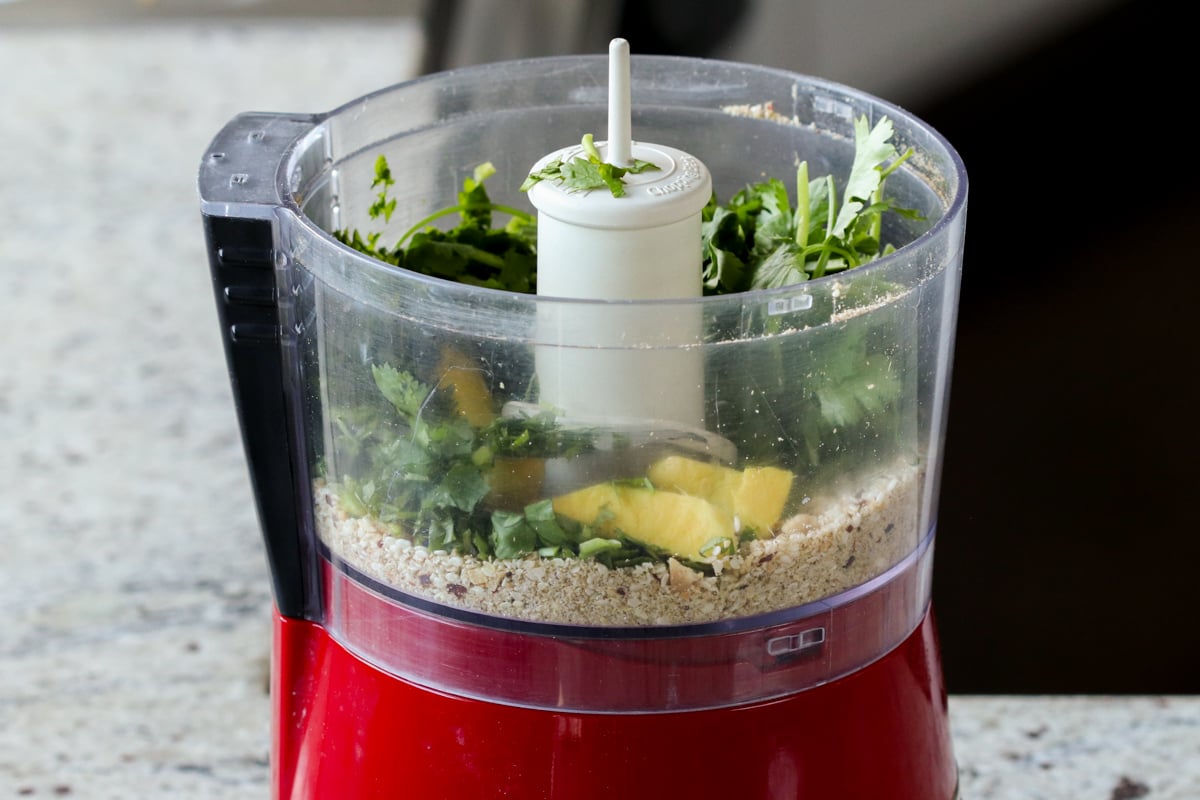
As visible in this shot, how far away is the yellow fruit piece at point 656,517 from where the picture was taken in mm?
458

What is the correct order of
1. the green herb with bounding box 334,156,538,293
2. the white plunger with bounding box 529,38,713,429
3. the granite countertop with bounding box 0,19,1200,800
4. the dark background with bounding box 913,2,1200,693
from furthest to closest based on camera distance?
the dark background with bounding box 913,2,1200,693 → the granite countertop with bounding box 0,19,1200,800 → the green herb with bounding box 334,156,538,293 → the white plunger with bounding box 529,38,713,429

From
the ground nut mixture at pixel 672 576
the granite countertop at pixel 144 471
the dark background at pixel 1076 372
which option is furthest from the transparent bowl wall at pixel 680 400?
the dark background at pixel 1076 372

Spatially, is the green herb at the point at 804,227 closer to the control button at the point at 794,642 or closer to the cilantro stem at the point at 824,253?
the cilantro stem at the point at 824,253

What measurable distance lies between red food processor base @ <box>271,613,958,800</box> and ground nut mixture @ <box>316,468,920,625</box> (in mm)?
41

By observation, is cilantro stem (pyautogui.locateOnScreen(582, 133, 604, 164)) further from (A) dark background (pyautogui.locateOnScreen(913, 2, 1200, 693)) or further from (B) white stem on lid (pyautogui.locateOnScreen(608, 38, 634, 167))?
(A) dark background (pyautogui.locateOnScreen(913, 2, 1200, 693))

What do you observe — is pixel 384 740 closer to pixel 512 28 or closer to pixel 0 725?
pixel 0 725

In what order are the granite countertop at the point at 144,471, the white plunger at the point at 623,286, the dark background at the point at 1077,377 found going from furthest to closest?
the dark background at the point at 1077,377, the granite countertop at the point at 144,471, the white plunger at the point at 623,286

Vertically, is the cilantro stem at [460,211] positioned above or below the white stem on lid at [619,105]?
below

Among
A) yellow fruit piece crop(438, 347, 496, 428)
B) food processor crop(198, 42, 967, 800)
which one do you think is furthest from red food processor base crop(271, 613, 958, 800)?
yellow fruit piece crop(438, 347, 496, 428)

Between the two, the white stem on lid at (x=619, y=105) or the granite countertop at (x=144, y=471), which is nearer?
the white stem on lid at (x=619, y=105)

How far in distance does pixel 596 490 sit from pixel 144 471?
622 millimetres

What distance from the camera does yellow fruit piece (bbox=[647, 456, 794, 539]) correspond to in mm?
460

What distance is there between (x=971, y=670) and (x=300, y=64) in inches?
39.9

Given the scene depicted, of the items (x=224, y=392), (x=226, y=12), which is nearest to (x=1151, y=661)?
(x=224, y=392)
